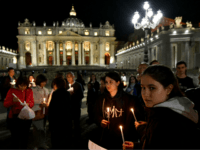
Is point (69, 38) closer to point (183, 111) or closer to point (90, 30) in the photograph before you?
point (90, 30)

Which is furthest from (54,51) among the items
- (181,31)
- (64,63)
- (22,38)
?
(181,31)

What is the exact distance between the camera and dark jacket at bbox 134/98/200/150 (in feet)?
3.70

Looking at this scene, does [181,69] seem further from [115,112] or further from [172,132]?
[172,132]

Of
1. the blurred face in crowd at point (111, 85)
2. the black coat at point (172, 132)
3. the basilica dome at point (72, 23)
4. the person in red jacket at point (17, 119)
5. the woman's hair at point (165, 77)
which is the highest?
the basilica dome at point (72, 23)

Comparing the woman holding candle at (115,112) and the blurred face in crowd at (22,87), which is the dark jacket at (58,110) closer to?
the blurred face in crowd at (22,87)

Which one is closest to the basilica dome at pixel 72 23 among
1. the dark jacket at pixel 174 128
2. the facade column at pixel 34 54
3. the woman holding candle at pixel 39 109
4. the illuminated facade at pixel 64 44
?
the illuminated facade at pixel 64 44

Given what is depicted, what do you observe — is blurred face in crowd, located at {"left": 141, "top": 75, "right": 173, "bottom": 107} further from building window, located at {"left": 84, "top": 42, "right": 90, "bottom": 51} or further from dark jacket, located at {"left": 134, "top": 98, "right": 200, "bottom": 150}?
building window, located at {"left": 84, "top": 42, "right": 90, "bottom": 51}

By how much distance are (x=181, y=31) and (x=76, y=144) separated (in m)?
29.1

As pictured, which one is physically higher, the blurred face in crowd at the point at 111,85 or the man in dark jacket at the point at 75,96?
the blurred face in crowd at the point at 111,85

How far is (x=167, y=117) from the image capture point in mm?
1182

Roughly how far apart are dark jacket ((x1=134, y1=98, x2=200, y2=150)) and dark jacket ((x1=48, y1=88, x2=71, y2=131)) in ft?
10.3

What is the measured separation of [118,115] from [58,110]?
6.15 ft

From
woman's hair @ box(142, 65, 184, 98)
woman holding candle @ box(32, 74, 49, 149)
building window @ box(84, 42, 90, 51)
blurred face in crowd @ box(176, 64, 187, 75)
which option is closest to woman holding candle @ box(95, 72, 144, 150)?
woman's hair @ box(142, 65, 184, 98)

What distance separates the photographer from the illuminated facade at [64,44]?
2574 inches
